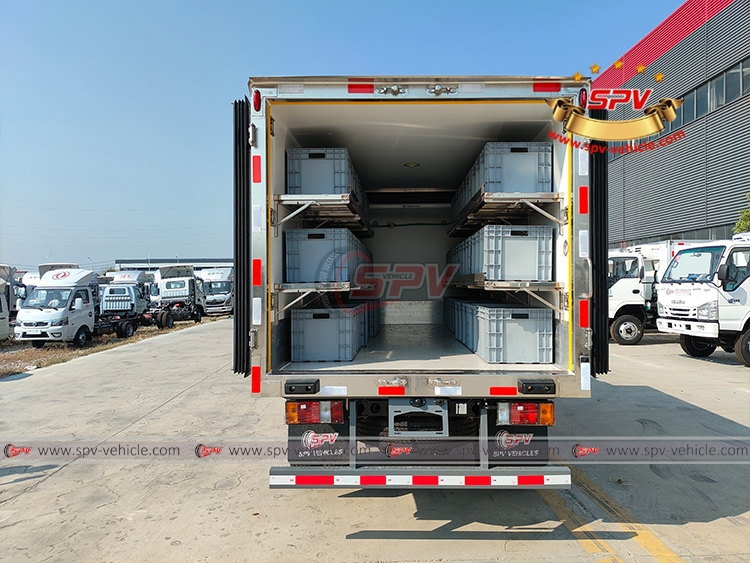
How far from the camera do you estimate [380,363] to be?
429cm

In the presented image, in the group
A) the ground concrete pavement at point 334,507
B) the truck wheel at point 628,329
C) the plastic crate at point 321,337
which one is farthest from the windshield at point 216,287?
the plastic crate at point 321,337

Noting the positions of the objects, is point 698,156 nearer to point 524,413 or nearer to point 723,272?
point 723,272

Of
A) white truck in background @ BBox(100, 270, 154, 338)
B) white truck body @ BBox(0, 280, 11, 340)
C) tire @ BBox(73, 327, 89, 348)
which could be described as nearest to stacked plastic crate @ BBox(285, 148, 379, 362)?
tire @ BBox(73, 327, 89, 348)

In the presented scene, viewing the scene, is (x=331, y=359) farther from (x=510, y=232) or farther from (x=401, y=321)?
(x=401, y=321)

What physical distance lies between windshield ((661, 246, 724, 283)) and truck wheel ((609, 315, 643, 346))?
7.67ft

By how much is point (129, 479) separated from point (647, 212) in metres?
27.1

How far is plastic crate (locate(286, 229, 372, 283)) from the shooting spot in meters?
4.43

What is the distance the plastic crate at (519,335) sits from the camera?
427 cm

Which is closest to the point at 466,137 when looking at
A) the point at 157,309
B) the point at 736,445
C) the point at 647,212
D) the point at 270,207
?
the point at 270,207

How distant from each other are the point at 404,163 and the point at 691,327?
28.4 feet

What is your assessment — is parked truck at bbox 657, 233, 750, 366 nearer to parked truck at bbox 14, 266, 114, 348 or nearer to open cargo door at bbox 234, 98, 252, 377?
open cargo door at bbox 234, 98, 252, 377

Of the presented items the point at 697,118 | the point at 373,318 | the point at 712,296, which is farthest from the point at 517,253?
the point at 697,118

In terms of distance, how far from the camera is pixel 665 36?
22.1 metres

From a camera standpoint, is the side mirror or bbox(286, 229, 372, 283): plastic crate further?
the side mirror
